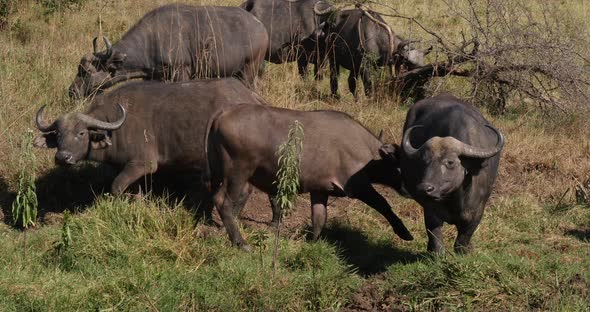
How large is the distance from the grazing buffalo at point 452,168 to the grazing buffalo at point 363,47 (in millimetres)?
4808

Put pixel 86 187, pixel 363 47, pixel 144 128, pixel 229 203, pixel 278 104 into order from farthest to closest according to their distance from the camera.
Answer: pixel 363 47, pixel 278 104, pixel 86 187, pixel 144 128, pixel 229 203

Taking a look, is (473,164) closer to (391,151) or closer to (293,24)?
(391,151)

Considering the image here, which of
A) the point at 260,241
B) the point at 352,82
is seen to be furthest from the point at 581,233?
the point at 352,82

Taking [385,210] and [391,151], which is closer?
[391,151]

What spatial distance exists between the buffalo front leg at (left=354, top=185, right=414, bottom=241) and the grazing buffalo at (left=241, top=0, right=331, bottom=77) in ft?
21.3

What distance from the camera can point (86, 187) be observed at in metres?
9.35

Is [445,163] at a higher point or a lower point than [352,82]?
higher

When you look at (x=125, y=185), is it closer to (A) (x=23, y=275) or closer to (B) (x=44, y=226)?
(B) (x=44, y=226)

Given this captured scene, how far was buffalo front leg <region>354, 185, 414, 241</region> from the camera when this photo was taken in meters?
7.75

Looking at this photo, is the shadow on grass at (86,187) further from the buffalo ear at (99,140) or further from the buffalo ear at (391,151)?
the buffalo ear at (391,151)

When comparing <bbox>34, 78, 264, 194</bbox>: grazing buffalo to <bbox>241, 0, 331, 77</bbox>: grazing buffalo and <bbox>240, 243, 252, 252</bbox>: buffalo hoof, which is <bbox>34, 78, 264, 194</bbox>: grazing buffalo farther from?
<bbox>241, 0, 331, 77</bbox>: grazing buffalo

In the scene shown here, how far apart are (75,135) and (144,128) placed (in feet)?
2.23

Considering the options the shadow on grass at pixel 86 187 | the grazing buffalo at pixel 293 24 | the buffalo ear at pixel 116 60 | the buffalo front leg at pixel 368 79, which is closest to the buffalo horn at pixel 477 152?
the shadow on grass at pixel 86 187

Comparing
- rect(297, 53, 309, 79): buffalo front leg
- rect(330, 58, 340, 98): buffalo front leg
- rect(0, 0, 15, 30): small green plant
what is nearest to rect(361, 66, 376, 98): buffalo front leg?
rect(330, 58, 340, 98): buffalo front leg
